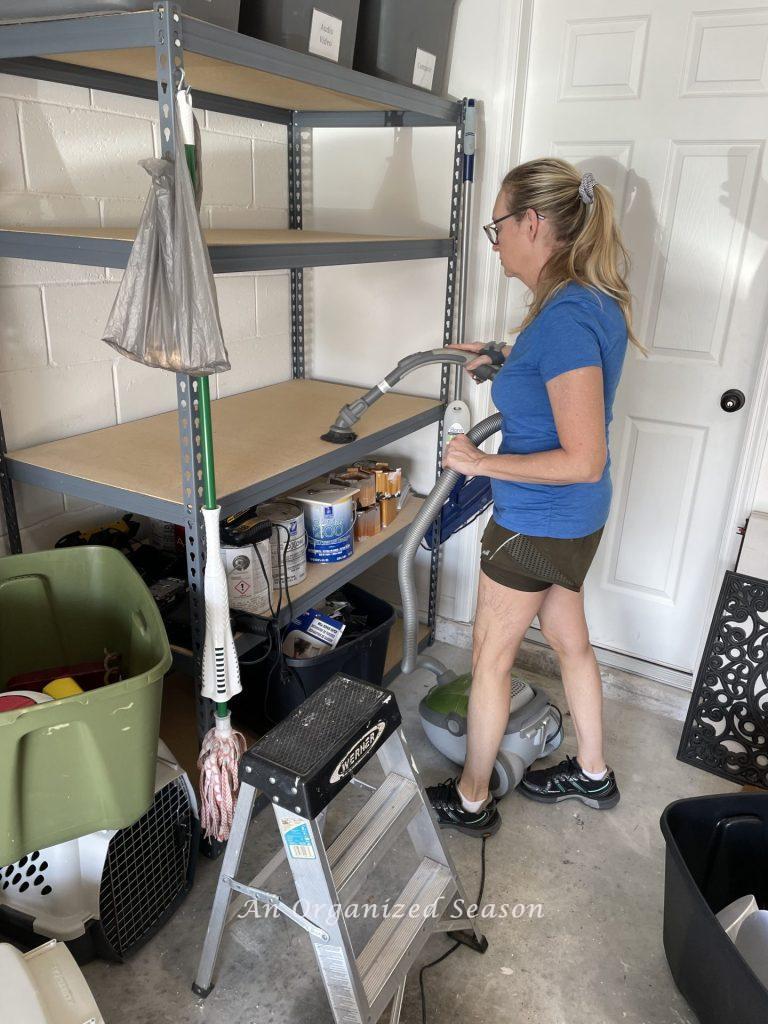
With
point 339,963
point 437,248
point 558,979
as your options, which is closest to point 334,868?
point 339,963

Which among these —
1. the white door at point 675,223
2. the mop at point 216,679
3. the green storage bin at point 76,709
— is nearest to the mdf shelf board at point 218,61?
the white door at point 675,223

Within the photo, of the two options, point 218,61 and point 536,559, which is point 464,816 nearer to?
point 536,559

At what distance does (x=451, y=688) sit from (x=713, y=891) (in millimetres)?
835

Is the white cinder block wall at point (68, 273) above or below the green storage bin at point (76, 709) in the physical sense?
above

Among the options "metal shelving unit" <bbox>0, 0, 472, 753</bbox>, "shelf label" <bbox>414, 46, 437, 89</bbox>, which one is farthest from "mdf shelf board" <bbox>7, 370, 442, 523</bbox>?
"shelf label" <bbox>414, 46, 437, 89</bbox>

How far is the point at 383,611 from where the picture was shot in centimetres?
236

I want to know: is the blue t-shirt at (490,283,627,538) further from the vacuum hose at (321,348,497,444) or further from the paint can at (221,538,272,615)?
the paint can at (221,538,272,615)

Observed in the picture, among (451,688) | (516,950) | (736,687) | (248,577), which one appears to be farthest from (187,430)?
(736,687)

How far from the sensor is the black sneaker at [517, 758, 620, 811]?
6.83 ft

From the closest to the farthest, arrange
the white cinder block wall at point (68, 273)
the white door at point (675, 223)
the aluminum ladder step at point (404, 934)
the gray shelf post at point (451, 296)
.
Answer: the aluminum ladder step at point (404, 934) → the white cinder block wall at point (68, 273) → the white door at point (675, 223) → the gray shelf post at point (451, 296)

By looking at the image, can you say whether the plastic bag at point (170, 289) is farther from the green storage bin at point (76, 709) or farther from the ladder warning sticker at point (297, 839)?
the ladder warning sticker at point (297, 839)

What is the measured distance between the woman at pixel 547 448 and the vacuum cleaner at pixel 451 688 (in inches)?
4.2

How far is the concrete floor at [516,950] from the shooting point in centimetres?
154

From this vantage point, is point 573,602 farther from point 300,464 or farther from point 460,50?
point 460,50
